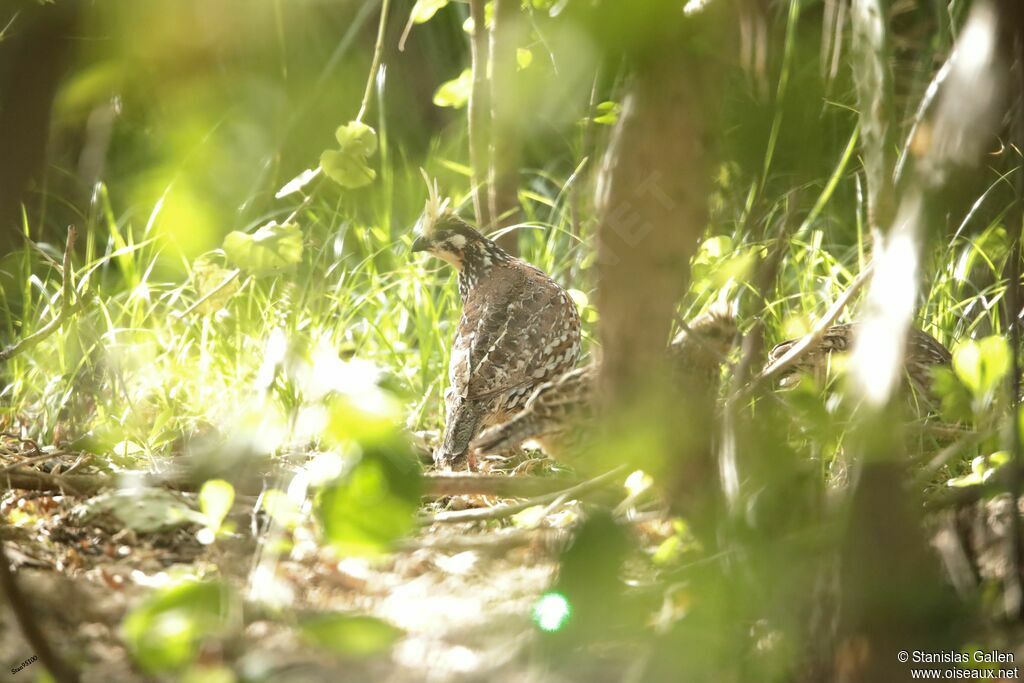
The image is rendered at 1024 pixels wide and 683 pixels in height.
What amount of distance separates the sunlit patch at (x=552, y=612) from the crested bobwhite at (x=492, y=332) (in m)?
3.04

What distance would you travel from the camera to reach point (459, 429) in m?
4.09

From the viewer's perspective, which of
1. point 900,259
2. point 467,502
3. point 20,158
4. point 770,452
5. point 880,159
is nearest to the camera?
point 20,158

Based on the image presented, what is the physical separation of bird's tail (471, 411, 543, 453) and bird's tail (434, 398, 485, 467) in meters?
0.38

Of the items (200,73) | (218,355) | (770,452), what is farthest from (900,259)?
(218,355)

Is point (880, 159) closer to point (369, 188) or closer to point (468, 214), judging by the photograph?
point (369, 188)

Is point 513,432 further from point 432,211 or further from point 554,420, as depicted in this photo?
point 432,211

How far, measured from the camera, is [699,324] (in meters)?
4.23

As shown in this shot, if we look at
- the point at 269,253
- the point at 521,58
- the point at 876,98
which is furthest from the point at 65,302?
the point at 876,98

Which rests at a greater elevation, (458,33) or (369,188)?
(458,33)

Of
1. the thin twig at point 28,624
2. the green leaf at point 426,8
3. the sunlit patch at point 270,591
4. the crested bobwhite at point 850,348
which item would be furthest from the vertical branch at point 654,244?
the green leaf at point 426,8

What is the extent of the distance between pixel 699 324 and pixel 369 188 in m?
1.46

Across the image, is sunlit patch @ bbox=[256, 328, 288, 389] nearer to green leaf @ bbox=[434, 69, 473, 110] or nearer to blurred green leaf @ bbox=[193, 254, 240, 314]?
blurred green leaf @ bbox=[193, 254, 240, 314]

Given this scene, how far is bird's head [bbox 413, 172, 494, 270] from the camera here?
4.99 meters

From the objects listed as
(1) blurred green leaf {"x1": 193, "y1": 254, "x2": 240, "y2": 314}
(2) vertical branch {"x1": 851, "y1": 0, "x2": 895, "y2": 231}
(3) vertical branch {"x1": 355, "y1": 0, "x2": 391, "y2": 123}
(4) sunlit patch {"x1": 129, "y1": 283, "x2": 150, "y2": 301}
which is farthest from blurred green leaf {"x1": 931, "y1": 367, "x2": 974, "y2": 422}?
(4) sunlit patch {"x1": 129, "y1": 283, "x2": 150, "y2": 301}
